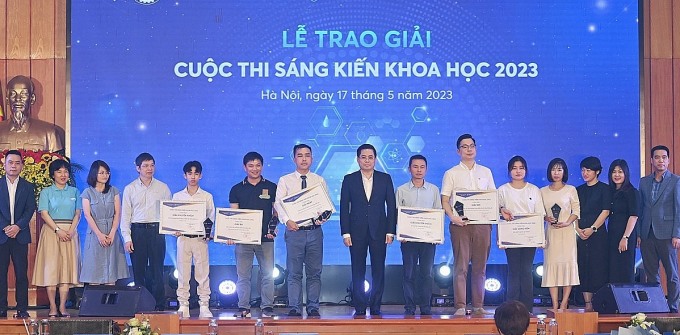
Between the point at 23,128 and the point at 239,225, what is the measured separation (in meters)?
2.42

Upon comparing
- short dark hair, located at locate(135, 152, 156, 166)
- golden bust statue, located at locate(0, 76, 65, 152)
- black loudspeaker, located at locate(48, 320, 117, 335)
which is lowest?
black loudspeaker, located at locate(48, 320, 117, 335)

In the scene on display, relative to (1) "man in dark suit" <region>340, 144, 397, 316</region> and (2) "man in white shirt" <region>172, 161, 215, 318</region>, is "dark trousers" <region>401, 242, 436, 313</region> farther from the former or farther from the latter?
(2) "man in white shirt" <region>172, 161, 215, 318</region>

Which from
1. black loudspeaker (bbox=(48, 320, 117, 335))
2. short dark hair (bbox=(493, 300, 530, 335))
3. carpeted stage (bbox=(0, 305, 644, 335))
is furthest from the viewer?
carpeted stage (bbox=(0, 305, 644, 335))

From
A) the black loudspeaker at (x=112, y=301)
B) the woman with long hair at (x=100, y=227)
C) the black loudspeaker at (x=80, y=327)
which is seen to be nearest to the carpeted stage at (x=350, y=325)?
the black loudspeaker at (x=112, y=301)

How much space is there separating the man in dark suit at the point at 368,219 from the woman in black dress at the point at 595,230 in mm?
1652

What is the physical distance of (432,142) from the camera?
875 centimetres

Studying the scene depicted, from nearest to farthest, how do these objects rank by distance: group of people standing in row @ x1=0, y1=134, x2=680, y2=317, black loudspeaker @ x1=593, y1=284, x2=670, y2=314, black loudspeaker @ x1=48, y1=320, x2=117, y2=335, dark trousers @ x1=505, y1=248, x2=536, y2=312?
black loudspeaker @ x1=48, y1=320, x2=117, y2=335, black loudspeaker @ x1=593, y1=284, x2=670, y2=314, group of people standing in row @ x1=0, y1=134, x2=680, y2=317, dark trousers @ x1=505, y1=248, x2=536, y2=312

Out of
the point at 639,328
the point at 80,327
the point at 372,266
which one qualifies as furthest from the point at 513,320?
the point at 372,266

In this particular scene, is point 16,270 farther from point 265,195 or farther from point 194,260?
point 265,195

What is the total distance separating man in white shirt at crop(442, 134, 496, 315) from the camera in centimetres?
747

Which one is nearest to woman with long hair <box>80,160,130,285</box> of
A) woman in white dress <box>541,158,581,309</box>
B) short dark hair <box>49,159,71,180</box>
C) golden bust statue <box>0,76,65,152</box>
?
short dark hair <box>49,159,71,180</box>

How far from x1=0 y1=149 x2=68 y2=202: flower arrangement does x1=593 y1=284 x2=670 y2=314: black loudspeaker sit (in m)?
4.58

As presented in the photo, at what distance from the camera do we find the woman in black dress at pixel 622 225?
776 centimetres

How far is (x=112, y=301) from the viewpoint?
7.12 metres
